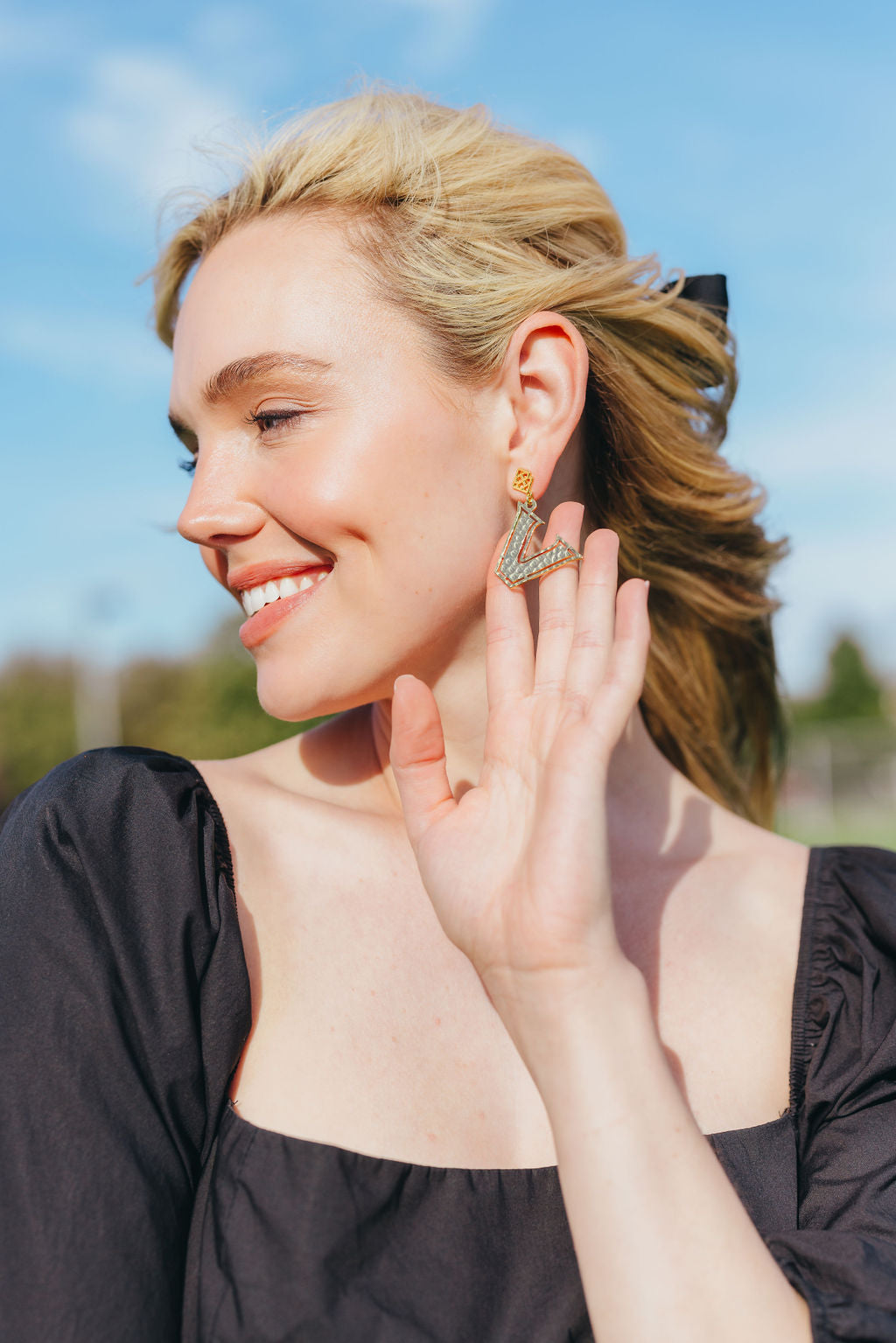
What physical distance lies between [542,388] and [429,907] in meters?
1.17

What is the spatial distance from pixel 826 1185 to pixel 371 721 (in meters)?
1.44

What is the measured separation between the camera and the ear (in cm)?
241

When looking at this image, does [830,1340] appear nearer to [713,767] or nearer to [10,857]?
[10,857]

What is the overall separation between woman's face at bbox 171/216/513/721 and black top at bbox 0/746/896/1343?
449mm

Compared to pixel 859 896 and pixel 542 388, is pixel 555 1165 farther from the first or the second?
pixel 542 388

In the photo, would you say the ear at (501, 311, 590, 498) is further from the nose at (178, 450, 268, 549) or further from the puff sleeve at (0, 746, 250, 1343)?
the puff sleeve at (0, 746, 250, 1343)

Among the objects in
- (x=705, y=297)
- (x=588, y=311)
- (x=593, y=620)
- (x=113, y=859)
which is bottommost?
(x=113, y=859)

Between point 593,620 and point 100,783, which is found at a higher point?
point 593,620

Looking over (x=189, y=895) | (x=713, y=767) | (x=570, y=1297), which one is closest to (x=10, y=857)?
(x=189, y=895)

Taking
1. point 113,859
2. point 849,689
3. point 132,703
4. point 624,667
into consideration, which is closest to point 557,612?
point 624,667

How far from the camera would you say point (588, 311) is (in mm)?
2596

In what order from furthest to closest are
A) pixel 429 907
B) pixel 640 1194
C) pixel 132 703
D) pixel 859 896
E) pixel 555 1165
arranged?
pixel 132 703, pixel 859 896, pixel 429 907, pixel 555 1165, pixel 640 1194

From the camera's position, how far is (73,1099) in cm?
179

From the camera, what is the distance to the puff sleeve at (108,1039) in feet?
5.62
